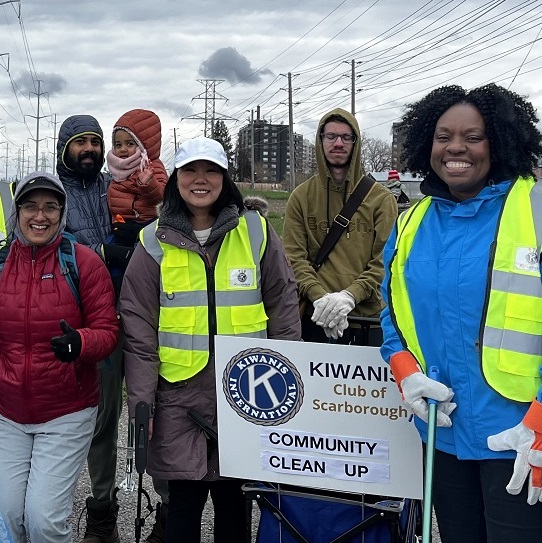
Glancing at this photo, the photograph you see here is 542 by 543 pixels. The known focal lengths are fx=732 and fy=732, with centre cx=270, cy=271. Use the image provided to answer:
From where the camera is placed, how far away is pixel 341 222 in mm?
4055

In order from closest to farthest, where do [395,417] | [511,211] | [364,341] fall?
[511,211]
[395,417]
[364,341]

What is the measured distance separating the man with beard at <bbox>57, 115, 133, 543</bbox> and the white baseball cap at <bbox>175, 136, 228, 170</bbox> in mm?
713

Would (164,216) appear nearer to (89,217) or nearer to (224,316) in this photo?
(224,316)

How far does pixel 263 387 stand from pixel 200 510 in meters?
0.66

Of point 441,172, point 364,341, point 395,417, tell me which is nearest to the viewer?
point 441,172

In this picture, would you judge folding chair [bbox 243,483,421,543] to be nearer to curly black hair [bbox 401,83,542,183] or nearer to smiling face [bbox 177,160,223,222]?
smiling face [bbox 177,160,223,222]

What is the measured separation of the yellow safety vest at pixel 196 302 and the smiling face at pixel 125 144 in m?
0.84

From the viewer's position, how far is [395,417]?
117 inches

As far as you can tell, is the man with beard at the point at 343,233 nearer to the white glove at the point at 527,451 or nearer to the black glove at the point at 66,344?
the black glove at the point at 66,344

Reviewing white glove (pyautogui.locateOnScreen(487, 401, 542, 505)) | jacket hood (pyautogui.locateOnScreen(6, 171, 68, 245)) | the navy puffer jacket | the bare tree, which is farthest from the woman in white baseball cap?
the bare tree

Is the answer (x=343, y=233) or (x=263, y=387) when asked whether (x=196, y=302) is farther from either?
(x=343, y=233)

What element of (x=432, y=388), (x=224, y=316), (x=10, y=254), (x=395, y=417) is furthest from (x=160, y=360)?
(x=432, y=388)

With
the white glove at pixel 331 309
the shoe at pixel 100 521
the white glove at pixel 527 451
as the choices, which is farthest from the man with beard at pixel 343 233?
the white glove at pixel 527 451

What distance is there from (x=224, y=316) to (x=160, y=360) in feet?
1.14
